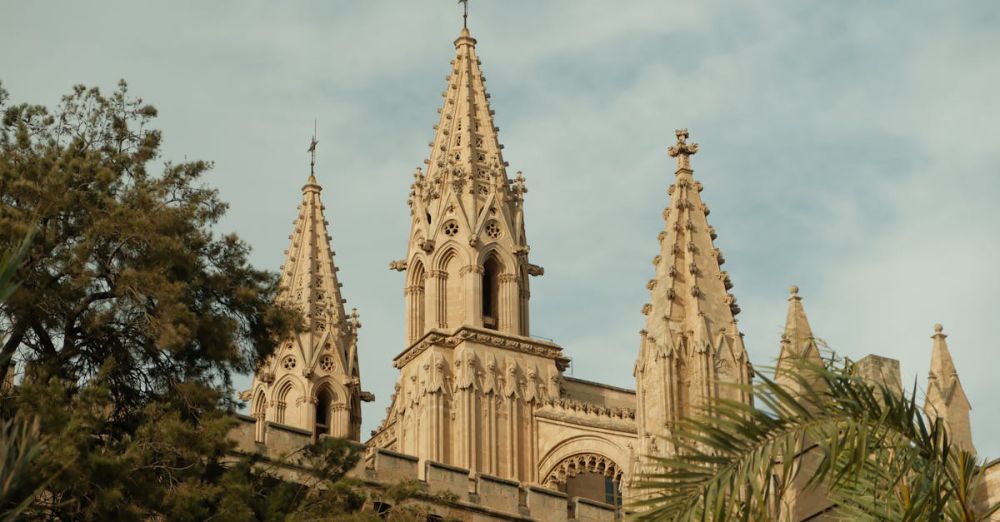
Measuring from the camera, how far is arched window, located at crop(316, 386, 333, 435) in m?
48.9

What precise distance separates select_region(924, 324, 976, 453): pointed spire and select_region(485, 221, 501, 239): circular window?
57.1 feet

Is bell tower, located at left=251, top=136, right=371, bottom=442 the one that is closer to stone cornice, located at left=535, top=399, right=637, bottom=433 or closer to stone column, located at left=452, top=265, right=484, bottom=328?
stone column, located at left=452, top=265, right=484, bottom=328

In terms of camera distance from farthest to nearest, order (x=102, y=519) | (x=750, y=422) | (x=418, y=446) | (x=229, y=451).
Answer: (x=418, y=446)
(x=229, y=451)
(x=102, y=519)
(x=750, y=422)

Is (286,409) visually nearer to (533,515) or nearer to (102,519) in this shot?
(533,515)

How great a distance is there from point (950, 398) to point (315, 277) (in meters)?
25.2

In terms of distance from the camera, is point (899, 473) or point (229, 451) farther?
point (229, 451)

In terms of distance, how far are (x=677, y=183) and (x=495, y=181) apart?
29.6 feet

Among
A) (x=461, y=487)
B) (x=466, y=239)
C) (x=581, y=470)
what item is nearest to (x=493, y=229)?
(x=466, y=239)

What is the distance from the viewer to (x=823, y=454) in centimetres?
1667

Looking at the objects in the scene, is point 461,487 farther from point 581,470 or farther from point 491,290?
point 491,290

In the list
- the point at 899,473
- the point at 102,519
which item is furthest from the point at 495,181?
the point at 899,473

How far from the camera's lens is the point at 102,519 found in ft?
73.2

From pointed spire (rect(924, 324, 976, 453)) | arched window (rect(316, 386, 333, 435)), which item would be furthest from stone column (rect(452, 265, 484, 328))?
pointed spire (rect(924, 324, 976, 453))

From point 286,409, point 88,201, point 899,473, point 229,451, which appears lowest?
point 899,473
